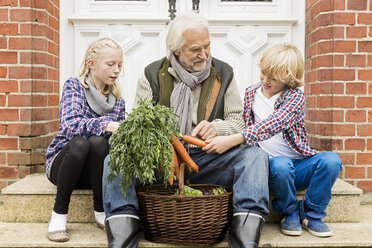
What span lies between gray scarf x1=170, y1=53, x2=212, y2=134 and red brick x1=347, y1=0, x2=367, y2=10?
1.21 metres

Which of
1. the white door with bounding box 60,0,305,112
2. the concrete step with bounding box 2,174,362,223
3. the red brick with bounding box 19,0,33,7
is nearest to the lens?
the concrete step with bounding box 2,174,362,223

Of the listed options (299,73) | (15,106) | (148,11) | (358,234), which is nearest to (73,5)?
(148,11)

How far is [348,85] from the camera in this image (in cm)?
310

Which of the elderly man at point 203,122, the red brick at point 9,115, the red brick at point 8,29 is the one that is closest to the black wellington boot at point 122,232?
the elderly man at point 203,122

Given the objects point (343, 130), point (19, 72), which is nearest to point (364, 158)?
point (343, 130)

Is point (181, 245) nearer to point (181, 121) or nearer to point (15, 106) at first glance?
point (181, 121)

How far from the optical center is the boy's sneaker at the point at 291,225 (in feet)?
7.97

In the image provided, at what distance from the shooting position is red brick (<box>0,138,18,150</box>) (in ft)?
10.1

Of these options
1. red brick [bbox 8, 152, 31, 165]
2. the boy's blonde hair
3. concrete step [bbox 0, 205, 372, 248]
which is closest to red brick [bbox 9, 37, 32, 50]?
red brick [bbox 8, 152, 31, 165]

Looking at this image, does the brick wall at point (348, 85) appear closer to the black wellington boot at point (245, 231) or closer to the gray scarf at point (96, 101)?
the black wellington boot at point (245, 231)

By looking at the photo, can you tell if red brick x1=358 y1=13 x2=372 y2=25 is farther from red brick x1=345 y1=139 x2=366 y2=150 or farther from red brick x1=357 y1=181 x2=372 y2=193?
red brick x1=357 y1=181 x2=372 y2=193

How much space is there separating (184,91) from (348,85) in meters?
1.29

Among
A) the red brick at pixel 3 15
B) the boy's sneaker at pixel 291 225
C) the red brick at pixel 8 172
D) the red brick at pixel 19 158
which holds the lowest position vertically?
the boy's sneaker at pixel 291 225

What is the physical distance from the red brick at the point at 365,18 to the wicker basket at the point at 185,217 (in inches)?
68.5
